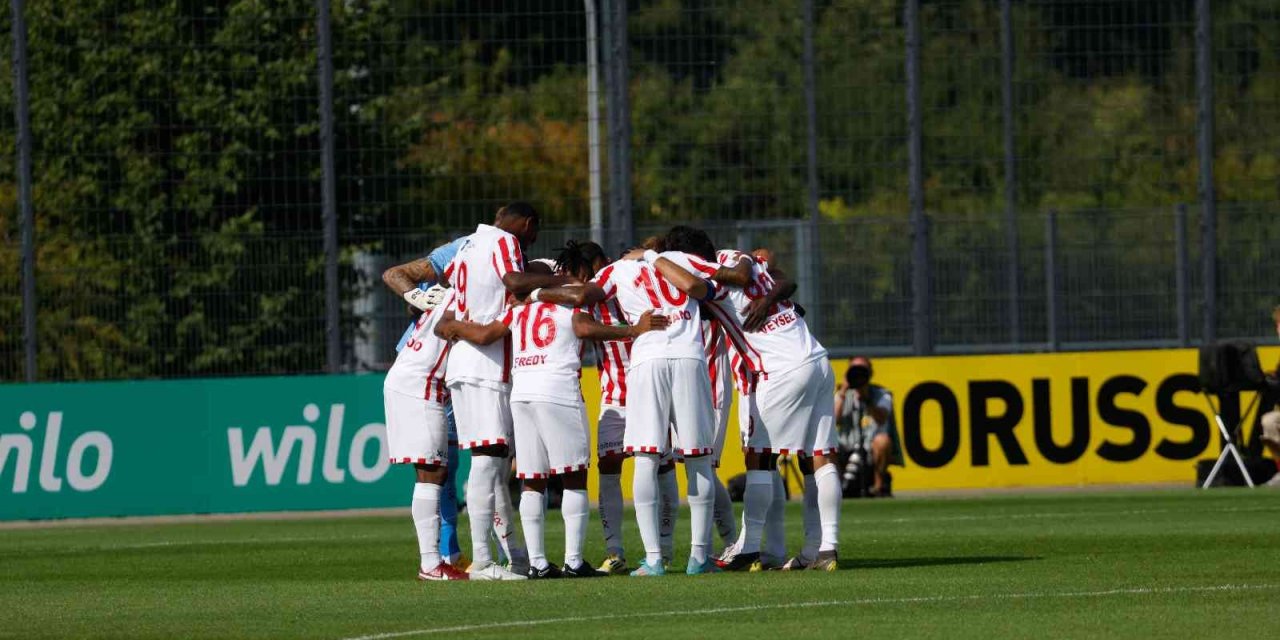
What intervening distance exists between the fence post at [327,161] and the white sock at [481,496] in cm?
1034

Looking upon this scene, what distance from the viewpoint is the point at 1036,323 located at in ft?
74.3

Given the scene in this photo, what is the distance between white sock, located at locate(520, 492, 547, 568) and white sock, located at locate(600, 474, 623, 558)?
59 cm

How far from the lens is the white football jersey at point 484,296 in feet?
39.7

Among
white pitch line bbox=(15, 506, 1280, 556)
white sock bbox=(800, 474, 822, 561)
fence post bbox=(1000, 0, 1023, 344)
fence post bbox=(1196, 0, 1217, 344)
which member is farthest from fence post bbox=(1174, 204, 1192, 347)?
white sock bbox=(800, 474, 822, 561)

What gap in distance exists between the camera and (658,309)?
12.0 meters


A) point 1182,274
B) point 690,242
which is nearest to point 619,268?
point 690,242

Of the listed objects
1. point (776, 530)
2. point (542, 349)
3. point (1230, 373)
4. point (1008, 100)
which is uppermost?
point (1008, 100)

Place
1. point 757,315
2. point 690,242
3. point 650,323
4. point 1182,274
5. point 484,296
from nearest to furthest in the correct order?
point 650,323
point 484,296
point 690,242
point 757,315
point 1182,274

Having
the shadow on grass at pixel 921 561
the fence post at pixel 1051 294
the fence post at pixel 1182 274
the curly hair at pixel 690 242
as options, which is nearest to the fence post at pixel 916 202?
the fence post at pixel 1051 294

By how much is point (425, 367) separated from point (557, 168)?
10680mm

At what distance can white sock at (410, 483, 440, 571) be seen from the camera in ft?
40.1

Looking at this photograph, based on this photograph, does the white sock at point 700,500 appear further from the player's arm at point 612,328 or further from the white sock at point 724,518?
the white sock at point 724,518

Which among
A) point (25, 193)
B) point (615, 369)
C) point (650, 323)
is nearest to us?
point (650, 323)

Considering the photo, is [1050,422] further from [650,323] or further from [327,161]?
[650,323]
